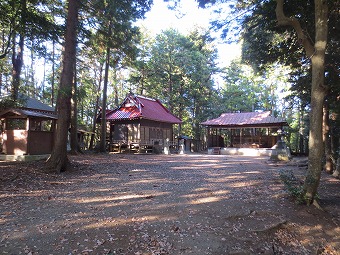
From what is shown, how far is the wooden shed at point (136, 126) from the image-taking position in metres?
25.2

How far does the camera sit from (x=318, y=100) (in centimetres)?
630

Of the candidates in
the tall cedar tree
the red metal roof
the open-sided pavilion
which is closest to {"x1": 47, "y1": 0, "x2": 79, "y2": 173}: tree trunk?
the tall cedar tree

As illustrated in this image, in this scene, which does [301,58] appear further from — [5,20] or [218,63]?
[218,63]

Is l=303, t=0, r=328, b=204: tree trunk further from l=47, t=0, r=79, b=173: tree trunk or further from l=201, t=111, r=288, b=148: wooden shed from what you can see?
l=201, t=111, r=288, b=148: wooden shed

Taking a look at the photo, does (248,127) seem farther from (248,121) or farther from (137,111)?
(137,111)

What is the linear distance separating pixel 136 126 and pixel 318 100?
68.2 feet

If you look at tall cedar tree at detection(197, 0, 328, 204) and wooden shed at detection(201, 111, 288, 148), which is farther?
wooden shed at detection(201, 111, 288, 148)

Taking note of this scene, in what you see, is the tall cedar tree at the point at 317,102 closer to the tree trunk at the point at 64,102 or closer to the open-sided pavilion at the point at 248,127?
the tree trunk at the point at 64,102

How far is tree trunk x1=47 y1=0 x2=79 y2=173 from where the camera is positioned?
9.84 meters

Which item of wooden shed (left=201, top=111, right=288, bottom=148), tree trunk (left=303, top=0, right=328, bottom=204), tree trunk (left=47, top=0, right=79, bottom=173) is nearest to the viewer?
tree trunk (left=303, top=0, right=328, bottom=204)

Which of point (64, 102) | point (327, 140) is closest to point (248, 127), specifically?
point (327, 140)

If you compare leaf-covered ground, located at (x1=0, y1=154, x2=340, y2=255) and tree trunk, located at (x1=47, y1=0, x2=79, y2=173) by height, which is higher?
tree trunk, located at (x1=47, y1=0, x2=79, y2=173)

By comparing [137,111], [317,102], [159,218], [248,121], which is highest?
[137,111]

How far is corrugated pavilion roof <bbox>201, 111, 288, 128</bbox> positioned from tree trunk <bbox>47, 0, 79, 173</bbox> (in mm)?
20032
